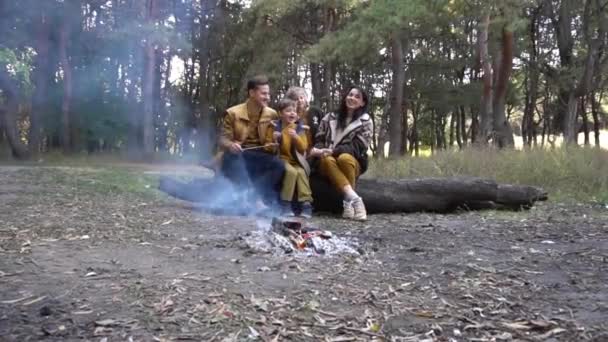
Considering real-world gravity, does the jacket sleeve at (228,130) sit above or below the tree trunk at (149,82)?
below

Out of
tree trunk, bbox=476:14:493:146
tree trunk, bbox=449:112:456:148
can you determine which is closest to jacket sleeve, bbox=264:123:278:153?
tree trunk, bbox=476:14:493:146

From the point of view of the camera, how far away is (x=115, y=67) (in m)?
17.1

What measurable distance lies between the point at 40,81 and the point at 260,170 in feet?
41.7

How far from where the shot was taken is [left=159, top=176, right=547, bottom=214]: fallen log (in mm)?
4859

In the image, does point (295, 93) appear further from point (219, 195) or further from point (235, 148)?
point (219, 195)

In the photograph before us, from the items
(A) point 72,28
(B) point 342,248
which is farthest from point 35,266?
(A) point 72,28

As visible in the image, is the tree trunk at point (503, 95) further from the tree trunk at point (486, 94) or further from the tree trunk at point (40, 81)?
the tree trunk at point (40, 81)

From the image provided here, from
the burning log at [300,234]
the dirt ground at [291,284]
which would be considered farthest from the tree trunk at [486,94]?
the burning log at [300,234]

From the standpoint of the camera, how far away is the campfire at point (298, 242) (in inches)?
118

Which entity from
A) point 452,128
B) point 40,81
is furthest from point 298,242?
point 452,128

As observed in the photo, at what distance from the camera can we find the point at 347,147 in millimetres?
4625

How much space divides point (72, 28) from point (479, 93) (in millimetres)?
12333

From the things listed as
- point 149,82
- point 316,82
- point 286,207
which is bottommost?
point 286,207

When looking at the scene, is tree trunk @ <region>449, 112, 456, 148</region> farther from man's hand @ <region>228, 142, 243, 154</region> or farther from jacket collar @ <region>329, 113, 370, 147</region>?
man's hand @ <region>228, 142, 243, 154</region>
